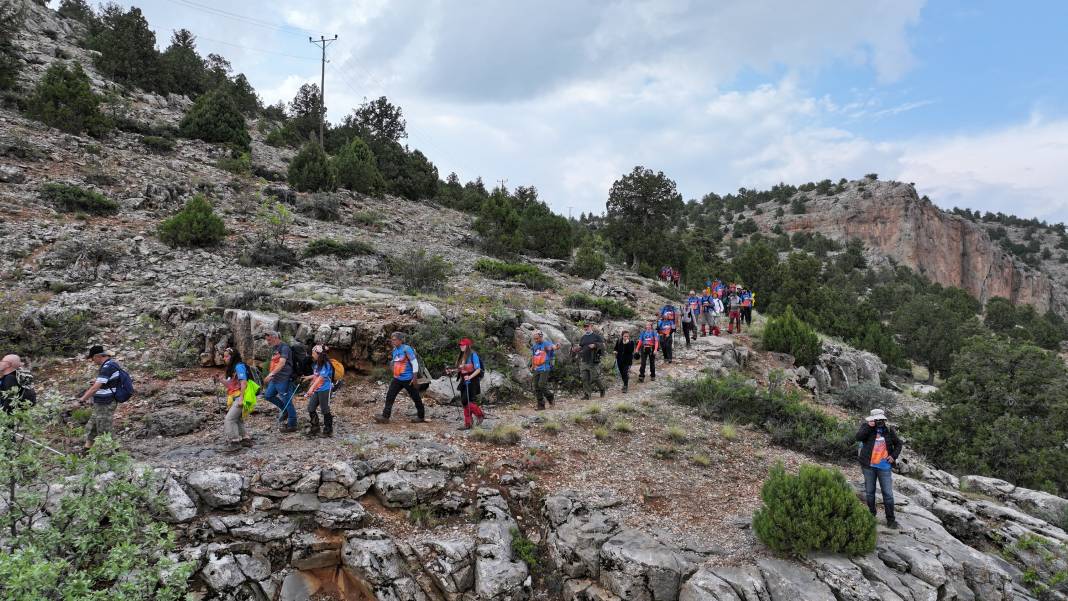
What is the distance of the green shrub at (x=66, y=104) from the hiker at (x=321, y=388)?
73.0 feet

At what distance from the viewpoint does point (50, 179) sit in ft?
58.7

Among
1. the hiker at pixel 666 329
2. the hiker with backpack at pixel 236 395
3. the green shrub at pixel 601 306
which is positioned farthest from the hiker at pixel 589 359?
the hiker with backpack at pixel 236 395

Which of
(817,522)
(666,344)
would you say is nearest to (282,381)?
(817,522)

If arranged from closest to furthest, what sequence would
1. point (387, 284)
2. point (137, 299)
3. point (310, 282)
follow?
point (137, 299) < point (310, 282) < point (387, 284)

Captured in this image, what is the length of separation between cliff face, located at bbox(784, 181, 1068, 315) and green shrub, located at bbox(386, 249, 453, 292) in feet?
240

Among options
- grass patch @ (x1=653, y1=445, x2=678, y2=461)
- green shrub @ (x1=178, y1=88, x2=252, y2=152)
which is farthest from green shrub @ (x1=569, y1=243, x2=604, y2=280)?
green shrub @ (x1=178, y1=88, x2=252, y2=152)

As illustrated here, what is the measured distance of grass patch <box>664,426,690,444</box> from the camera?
998 centimetres

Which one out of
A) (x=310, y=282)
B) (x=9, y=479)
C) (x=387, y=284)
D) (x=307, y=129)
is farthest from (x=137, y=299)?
(x=307, y=129)

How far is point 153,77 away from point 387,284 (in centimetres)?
2851

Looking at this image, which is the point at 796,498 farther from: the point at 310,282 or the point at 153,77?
the point at 153,77

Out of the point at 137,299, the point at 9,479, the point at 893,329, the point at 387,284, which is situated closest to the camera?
the point at 9,479

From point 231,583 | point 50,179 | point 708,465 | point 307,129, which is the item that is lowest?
point 231,583

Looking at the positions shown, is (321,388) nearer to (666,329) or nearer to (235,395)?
(235,395)

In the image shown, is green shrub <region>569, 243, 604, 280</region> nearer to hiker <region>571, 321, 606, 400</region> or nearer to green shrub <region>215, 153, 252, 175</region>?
hiker <region>571, 321, 606, 400</region>
